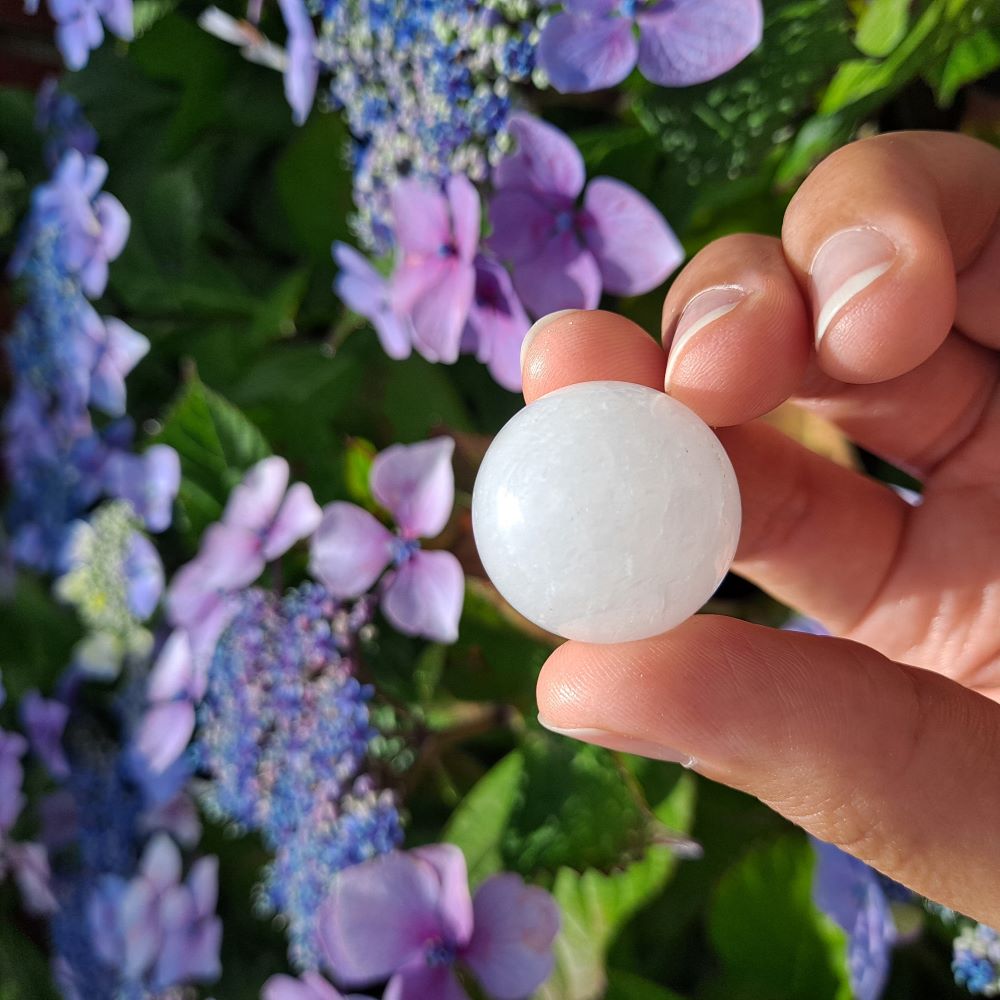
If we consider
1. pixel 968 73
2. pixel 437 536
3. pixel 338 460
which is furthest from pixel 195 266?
pixel 968 73

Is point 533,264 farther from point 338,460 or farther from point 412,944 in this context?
point 412,944

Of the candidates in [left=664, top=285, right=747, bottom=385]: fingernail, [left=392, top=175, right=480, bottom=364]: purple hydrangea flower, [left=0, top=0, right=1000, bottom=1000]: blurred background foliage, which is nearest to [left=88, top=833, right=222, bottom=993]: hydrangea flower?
[left=0, top=0, right=1000, bottom=1000]: blurred background foliage

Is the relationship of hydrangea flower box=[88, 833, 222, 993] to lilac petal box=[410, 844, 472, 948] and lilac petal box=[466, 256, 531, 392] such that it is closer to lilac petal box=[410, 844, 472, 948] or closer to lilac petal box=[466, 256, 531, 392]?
lilac petal box=[410, 844, 472, 948]

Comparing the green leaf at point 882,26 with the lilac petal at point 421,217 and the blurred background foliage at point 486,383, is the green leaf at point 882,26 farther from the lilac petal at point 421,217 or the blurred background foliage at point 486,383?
the lilac petal at point 421,217

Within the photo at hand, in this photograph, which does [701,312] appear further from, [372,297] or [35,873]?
[35,873]

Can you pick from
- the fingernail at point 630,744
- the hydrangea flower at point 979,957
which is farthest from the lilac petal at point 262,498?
the hydrangea flower at point 979,957

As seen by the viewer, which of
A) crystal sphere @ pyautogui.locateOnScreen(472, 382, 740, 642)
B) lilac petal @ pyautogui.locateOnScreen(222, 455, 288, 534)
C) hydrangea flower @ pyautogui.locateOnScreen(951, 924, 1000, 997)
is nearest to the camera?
crystal sphere @ pyautogui.locateOnScreen(472, 382, 740, 642)

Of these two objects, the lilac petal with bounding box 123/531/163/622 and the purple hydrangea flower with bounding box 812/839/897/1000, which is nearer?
the purple hydrangea flower with bounding box 812/839/897/1000
